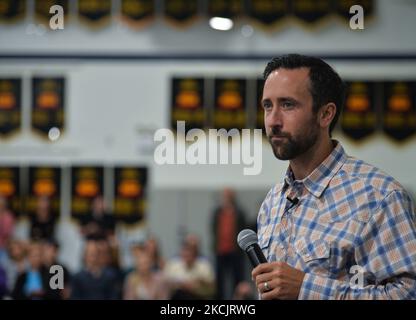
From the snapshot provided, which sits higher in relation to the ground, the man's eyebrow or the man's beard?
the man's eyebrow

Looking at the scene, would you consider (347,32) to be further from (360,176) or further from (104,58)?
(104,58)

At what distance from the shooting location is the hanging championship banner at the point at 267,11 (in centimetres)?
217

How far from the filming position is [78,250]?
2.60 m

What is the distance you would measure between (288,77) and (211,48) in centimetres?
154

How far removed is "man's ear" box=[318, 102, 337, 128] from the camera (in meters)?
1.12

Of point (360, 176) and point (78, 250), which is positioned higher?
point (360, 176)

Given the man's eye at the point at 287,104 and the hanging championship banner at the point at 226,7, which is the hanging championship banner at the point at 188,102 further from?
the man's eye at the point at 287,104

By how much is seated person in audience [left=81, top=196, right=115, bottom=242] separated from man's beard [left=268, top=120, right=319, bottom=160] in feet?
4.22

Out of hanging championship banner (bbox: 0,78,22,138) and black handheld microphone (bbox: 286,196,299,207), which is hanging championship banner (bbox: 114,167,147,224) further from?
black handheld microphone (bbox: 286,196,299,207)

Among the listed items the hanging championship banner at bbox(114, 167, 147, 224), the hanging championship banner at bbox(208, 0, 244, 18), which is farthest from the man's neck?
the hanging championship banner at bbox(114, 167, 147, 224)

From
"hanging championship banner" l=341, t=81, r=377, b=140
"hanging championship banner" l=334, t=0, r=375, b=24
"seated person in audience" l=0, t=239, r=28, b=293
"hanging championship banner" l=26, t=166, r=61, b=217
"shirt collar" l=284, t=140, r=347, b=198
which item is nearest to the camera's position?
"shirt collar" l=284, t=140, r=347, b=198

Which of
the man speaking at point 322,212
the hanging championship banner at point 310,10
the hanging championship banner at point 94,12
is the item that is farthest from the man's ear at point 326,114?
the hanging championship banner at point 94,12
